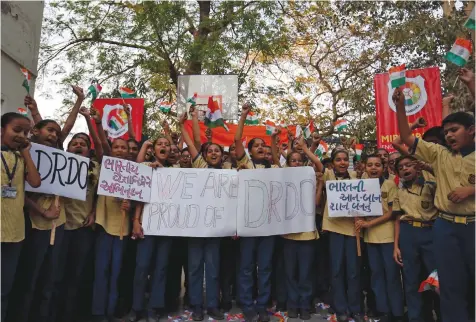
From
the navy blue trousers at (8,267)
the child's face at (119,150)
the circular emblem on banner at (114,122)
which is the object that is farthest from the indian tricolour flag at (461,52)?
the circular emblem on banner at (114,122)

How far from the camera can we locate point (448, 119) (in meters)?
3.21

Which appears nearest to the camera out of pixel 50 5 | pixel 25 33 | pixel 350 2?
pixel 25 33

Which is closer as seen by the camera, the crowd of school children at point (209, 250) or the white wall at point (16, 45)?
the crowd of school children at point (209, 250)

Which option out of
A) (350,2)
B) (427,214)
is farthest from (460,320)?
(350,2)

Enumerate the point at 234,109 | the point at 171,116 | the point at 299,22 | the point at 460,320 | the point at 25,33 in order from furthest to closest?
the point at 299,22 < the point at 171,116 < the point at 234,109 < the point at 25,33 < the point at 460,320

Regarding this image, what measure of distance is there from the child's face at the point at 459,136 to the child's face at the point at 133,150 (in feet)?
10.6

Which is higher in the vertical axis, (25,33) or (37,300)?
(25,33)

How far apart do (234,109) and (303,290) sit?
581cm

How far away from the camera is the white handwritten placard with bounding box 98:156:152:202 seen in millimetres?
4047

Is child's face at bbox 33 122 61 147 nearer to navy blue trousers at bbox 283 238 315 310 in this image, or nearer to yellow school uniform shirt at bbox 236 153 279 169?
yellow school uniform shirt at bbox 236 153 279 169

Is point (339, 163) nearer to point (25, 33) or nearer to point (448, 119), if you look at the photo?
point (448, 119)

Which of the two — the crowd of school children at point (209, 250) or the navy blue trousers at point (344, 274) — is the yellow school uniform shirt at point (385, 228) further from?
the navy blue trousers at point (344, 274)

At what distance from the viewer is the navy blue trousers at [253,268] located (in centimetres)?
420

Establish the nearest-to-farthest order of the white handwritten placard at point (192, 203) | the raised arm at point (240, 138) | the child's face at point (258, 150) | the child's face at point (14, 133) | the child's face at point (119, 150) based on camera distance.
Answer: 1. the child's face at point (14, 133)
2. the white handwritten placard at point (192, 203)
3. the child's face at point (119, 150)
4. the raised arm at point (240, 138)
5. the child's face at point (258, 150)
